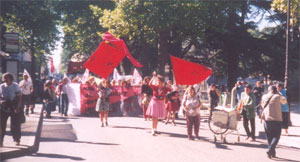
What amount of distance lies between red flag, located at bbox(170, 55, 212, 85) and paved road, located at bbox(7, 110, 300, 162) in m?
1.83

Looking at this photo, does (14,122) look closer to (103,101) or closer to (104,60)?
(103,101)

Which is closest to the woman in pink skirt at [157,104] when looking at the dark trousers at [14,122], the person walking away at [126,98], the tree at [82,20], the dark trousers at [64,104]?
the dark trousers at [14,122]

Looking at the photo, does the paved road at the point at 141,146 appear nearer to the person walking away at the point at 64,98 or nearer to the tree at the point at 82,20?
the person walking away at the point at 64,98

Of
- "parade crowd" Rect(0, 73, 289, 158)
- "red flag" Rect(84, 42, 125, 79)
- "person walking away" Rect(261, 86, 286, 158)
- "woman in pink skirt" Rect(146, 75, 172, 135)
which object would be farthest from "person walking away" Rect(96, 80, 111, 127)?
"person walking away" Rect(261, 86, 286, 158)

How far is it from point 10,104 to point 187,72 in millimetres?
5350

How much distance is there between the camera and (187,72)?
10500mm

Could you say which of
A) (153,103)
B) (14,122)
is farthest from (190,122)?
(14,122)

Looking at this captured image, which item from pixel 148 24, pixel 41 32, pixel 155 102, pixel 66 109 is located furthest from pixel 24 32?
pixel 155 102

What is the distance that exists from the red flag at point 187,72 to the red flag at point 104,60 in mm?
4463

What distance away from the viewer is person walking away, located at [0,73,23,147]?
7.94 metres

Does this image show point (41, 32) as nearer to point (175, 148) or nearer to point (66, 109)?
point (66, 109)

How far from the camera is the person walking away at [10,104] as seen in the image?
794 centimetres

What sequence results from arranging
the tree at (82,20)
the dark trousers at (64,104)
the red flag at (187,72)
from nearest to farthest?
the red flag at (187,72), the dark trousers at (64,104), the tree at (82,20)

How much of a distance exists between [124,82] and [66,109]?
320 cm
